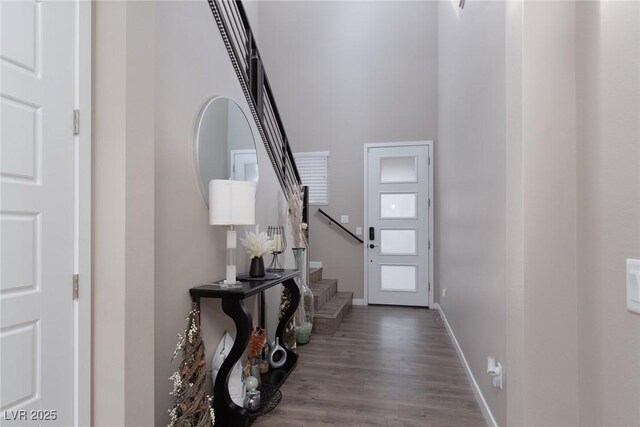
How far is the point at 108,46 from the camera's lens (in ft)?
4.73

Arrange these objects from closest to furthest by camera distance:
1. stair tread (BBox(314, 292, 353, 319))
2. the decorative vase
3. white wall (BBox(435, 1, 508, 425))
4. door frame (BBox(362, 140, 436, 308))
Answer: white wall (BBox(435, 1, 508, 425)), the decorative vase, stair tread (BBox(314, 292, 353, 319)), door frame (BBox(362, 140, 436, 308))

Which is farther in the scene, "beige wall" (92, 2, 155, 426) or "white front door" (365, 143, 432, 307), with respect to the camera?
"white front door" (365, 143, 432, 307)

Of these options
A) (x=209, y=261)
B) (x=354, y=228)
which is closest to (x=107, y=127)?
(x=209, y=261)

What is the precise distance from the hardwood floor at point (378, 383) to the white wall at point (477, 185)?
0.75 ft

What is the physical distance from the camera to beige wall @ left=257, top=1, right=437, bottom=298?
204 inches

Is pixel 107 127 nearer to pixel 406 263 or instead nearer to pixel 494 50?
pixel 494 50

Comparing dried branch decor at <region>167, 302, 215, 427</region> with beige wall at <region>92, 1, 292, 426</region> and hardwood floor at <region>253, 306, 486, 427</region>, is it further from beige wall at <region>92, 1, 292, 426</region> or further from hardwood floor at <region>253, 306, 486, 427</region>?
hardwood floor at <region>253, 306, 486, 427</region>

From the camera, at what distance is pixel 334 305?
434 cm

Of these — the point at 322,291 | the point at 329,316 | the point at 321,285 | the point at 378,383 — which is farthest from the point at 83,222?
the point at 321,285

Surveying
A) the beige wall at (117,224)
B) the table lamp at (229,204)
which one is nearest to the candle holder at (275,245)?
the table lamp at (229,204)

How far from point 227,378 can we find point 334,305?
2.52m

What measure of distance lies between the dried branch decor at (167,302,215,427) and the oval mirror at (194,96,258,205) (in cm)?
82

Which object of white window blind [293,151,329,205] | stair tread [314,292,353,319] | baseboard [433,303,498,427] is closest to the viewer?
baseboard [433,303,498,427]

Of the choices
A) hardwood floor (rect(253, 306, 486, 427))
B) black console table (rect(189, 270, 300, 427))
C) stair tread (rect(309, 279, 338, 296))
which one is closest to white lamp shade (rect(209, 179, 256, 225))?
black console table (rect(189, 270, 300, 427))
